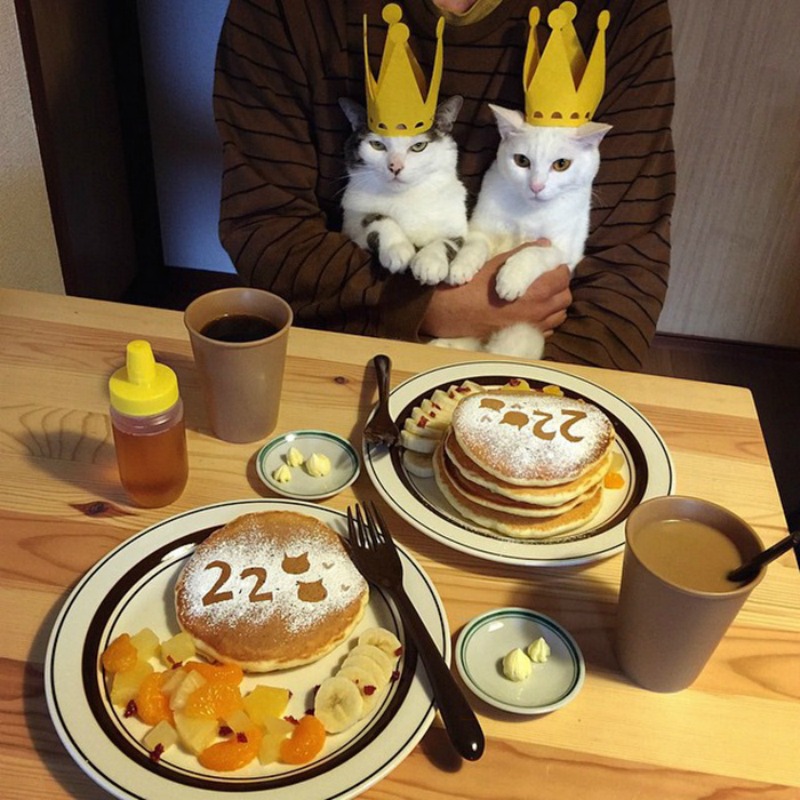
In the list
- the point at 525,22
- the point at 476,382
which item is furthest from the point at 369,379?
the point at 525,22

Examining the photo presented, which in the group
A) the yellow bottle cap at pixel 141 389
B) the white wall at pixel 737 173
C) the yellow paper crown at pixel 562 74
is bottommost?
the white wall at pixel 737 173

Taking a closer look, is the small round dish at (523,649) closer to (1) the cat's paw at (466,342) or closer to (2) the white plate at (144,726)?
(2) the white plate at (144,726)

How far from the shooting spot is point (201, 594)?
2.22 feet

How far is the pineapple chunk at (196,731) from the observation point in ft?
1.94

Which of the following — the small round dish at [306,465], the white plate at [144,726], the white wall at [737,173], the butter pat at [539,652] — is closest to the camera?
the white plate at [144,726]

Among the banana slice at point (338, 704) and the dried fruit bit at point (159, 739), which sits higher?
the banana slice at point (338, 704)

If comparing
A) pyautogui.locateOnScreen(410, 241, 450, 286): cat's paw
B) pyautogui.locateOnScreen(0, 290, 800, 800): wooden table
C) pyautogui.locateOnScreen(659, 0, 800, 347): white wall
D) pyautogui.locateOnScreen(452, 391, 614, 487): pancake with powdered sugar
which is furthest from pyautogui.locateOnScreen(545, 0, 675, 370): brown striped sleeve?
pyautogui.locateOnScreen(659, 0, 800, 347): white wall

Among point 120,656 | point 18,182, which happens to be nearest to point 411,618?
point 120,656

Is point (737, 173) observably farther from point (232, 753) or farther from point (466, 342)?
point (232, 753)

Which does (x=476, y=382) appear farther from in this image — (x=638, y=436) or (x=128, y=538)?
(x=128, y=538)

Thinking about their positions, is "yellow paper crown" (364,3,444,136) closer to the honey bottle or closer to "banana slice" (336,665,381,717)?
the honey bottle

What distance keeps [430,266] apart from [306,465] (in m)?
0.55

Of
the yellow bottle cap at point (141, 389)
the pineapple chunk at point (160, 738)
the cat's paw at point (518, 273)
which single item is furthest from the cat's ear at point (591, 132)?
the pineapple chunk at point (160, 738)

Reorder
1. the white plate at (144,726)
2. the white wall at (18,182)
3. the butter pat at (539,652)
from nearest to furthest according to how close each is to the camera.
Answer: the white plate at (144,726), the butter pat at (539,652), the white wall at (18,182)
